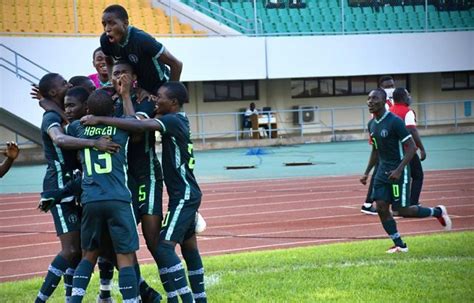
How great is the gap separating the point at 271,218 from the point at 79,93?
7.50 metres

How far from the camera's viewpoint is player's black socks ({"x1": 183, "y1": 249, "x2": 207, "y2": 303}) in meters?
7.62

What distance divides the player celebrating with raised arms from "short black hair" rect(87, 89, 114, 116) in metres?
0.11

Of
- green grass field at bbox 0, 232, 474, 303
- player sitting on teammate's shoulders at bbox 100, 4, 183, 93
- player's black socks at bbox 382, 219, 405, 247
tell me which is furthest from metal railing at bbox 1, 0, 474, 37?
player sitting on teammate's shoulders at bbox 100, 4, 183, 93

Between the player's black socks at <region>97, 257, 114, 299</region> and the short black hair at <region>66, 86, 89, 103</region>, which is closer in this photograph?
the short black hair at <region>66, 86, 89, 103</region>

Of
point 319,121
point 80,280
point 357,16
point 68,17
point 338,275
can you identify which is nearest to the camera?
point 80,280

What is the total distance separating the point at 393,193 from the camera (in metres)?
10.8

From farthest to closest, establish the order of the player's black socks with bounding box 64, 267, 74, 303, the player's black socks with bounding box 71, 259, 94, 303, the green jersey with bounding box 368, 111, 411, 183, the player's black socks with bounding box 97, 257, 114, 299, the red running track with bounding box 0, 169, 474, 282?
the red running track with bounding box 0, 169, 474, 282
the green jersey with bounding box 368, 111, 411, 183
the player's black socks with bounding box 97, 257, 114, 299
the player's black socks with bounding box 64, 267, 74, 303
the player's black socks with bounding box 71, 259, 94, 303

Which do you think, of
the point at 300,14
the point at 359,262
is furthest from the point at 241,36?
the point at 359,262

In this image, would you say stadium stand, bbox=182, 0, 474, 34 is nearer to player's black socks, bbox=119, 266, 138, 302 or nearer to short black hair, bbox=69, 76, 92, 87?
short black hair, bbox=69, 76, 92, 87

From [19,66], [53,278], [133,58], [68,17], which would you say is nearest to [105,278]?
[53,278]

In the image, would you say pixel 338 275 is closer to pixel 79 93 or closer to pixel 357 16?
pixel 79 93

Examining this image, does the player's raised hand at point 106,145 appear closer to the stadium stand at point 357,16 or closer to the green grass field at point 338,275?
the green grass field at point 338,275

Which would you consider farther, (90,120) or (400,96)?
(400,96)

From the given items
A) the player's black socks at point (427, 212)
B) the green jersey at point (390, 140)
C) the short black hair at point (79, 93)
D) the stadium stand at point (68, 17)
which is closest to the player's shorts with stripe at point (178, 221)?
the short black hair at point (79, 93)
